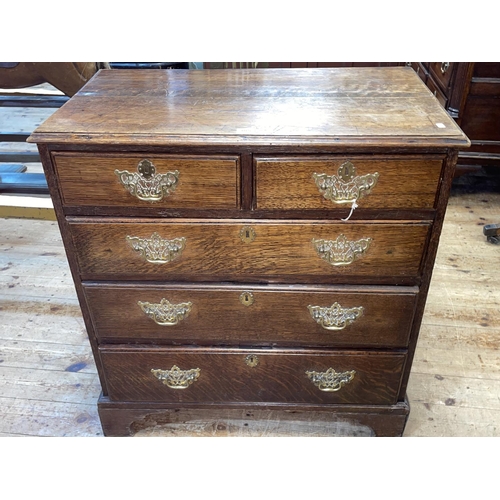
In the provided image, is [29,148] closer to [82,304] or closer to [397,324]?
[82,304]

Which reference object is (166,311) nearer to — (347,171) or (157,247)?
(157,247)

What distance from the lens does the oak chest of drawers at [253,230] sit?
1126 millimetres

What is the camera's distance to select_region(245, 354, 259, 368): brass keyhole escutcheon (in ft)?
4.68

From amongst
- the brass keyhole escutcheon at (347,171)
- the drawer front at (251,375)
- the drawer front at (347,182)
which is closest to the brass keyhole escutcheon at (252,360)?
the drawer front at (251,375)

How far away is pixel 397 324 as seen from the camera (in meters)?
1.34

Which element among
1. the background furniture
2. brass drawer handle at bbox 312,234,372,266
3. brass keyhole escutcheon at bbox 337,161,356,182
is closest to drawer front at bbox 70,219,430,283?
brass drawer handle at bbox 312,234,372,266

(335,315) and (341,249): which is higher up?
(341,249)

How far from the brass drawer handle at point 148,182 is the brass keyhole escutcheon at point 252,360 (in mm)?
545

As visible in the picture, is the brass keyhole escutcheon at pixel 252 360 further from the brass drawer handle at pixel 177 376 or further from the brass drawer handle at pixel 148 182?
the brass drawer handle at pixel 148 182

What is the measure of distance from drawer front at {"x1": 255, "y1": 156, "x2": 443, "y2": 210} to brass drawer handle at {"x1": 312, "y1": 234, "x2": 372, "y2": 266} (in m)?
0.10

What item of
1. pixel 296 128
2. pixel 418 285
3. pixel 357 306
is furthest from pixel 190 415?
pixel 296 128

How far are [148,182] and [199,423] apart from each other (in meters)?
0.90

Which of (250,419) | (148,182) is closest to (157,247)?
(148,182)

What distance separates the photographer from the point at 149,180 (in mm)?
1159
